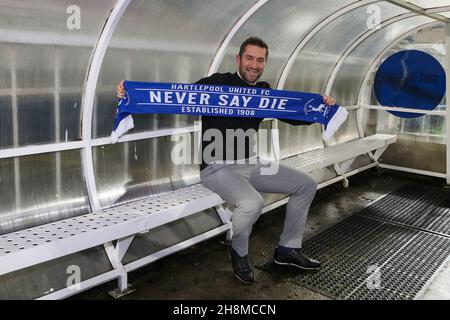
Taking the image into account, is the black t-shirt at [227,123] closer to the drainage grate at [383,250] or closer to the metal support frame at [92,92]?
the metal support frame at [92,92]

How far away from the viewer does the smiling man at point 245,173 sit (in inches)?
159

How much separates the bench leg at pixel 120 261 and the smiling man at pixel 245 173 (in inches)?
36.1

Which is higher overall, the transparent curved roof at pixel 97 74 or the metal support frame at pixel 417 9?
the metal support frame at pixel 417 9

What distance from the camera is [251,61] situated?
4141 mm

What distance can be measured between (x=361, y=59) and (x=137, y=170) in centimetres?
502

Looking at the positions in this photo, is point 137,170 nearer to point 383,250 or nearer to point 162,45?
point 162,45

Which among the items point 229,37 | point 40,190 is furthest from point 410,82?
point 40,190

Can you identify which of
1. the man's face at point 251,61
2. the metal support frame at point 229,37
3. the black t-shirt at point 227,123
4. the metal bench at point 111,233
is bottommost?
the metal bench at point 111,233

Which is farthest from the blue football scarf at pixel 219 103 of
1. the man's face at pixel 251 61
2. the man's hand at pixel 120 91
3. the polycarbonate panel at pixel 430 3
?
the polycarbonate panel at pixel 430 3

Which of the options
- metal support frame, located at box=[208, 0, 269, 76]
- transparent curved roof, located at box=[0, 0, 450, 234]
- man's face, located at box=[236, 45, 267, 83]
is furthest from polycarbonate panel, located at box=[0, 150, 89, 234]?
metal support frame, located at box=[208, 0, 269, 76]

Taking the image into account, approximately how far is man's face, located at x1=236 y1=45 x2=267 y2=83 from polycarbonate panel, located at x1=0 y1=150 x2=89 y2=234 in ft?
5.44

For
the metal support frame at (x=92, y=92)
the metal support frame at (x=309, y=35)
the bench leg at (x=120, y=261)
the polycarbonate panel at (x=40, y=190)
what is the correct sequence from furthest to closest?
the metal support frame at (x=309, y=35) < the bench leg at (x=120, y=261) < the metal support frame at (x=92, y=92) < the polycarbonate panel at (x=40, y=190)

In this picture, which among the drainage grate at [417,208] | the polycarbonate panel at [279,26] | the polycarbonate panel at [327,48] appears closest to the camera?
the polycarbonate panel at [279,26]

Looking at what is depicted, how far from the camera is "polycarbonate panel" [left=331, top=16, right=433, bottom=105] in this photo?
7.25 m
